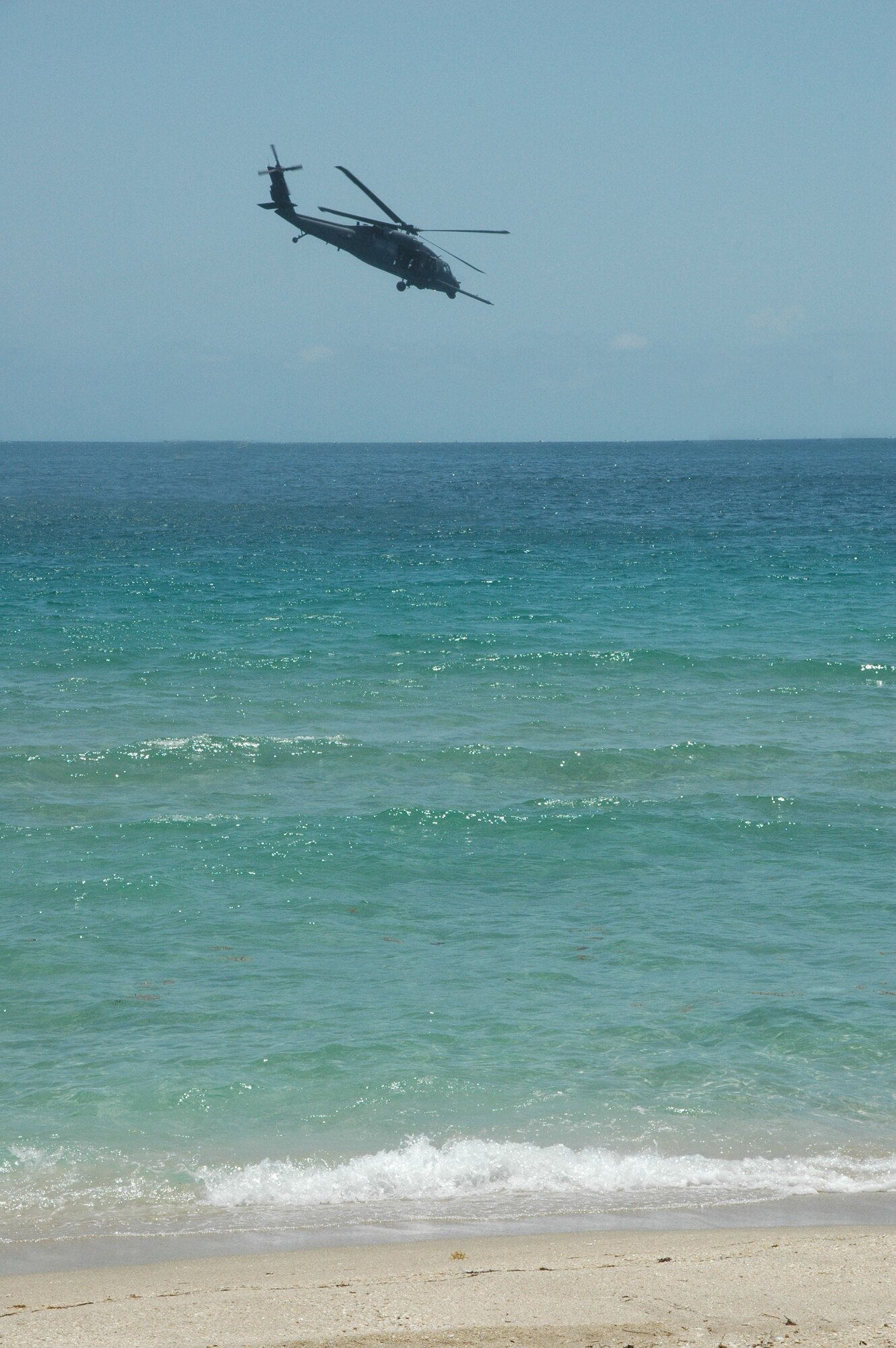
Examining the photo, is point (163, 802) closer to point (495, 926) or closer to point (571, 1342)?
point (495, 926)

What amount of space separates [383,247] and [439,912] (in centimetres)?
1859

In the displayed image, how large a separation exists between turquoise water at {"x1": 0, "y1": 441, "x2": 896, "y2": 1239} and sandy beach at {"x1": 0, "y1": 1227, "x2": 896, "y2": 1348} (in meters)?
0.64

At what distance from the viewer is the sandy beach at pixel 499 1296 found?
5.58m

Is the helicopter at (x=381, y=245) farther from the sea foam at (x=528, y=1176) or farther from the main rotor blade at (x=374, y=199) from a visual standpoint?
the sea foam at (x=528, y=1176)

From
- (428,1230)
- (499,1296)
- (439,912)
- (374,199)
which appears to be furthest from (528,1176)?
(374,199)

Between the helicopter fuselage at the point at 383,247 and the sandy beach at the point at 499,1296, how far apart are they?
76.8ft

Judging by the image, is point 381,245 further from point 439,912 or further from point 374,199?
point 439,912

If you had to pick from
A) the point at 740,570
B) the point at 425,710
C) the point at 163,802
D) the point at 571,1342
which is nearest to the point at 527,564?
the point at 740,570

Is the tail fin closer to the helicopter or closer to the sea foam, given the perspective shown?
the helicopter

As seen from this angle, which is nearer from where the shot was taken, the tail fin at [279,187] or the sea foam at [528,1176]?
the sea foam at [528,1176]

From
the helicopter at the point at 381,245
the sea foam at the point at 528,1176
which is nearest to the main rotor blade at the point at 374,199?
the helicopter at the point at 381,245

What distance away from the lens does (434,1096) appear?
8.70 m

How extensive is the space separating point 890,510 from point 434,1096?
6106cm

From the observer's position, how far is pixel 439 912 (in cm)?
1238
